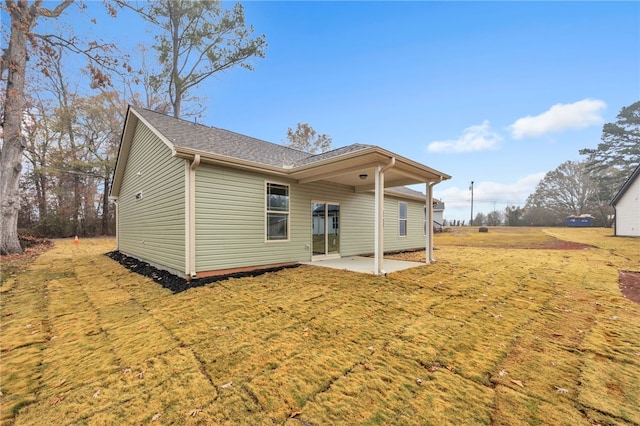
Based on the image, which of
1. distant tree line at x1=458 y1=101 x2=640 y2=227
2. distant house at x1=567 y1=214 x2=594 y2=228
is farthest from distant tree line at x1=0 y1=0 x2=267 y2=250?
distant house at x1=567 y1=214 x2=594 y2=228

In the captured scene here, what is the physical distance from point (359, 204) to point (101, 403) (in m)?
8.72

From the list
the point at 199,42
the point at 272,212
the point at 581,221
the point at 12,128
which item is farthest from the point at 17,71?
the point at 581,221

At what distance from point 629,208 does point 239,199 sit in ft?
81.5

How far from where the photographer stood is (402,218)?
1212cm

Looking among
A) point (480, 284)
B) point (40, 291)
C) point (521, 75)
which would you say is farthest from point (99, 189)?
point (521, 75)

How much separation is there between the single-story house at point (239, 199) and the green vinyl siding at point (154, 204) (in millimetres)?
27

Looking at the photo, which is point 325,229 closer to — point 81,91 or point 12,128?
point 12,128

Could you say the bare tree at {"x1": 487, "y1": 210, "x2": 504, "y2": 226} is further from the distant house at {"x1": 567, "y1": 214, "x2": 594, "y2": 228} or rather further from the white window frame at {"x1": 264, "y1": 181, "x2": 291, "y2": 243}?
the white window frame at {"x1": 264, "y1": 181, "x2": 291, "y2": 243}

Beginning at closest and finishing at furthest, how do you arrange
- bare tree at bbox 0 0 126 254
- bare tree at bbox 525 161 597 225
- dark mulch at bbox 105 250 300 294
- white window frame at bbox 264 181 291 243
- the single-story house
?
dark mulch at bbox 105 250 300 294 → the single-story house → white window frame at bbox 264 181 291 243 → bare tree at bbox 0 0 126 254 → bare tree at bbox 525 161 597 225

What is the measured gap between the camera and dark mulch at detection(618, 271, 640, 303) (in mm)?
4784

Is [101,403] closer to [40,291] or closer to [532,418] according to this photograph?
[532,418]

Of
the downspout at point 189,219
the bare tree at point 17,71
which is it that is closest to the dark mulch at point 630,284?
the downspout at point 189,219

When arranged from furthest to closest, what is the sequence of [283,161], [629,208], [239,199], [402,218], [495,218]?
[495,218] → [629,208] → [402,218] → [283,161] → [239,199]

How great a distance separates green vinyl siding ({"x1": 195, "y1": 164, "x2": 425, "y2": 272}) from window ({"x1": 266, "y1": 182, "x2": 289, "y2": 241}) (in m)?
0.14
